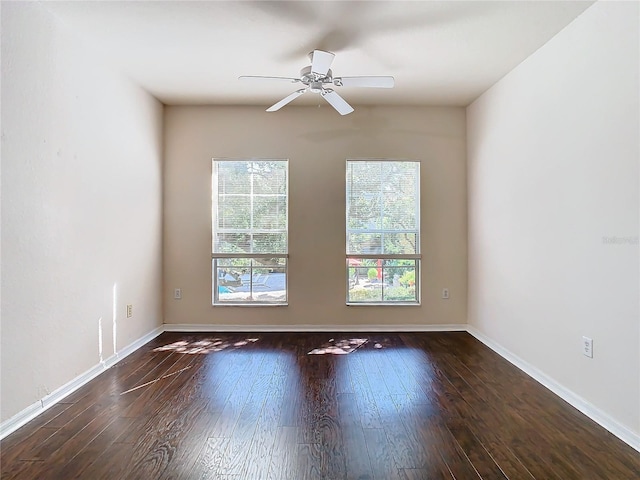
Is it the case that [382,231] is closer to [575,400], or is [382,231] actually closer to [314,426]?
[575,400]

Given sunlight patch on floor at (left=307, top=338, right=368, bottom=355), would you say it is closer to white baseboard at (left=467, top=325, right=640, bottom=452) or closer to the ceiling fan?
white baseboard at (left=467, top=325, right=640, bottom=452)

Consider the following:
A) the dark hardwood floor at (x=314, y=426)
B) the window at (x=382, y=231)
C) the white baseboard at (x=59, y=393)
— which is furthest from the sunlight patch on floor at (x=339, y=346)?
the white baseboard at (x=59, y=393)

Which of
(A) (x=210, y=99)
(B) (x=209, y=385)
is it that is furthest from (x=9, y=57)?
(B) (x=209, y=385)

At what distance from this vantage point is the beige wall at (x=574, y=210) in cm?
217

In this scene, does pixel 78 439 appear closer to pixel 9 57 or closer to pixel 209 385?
pixel 209 385

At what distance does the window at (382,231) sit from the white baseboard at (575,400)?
3.95 ft

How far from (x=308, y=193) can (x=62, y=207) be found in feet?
7.92

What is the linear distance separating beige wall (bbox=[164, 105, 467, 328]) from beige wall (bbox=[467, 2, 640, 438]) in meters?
0.70

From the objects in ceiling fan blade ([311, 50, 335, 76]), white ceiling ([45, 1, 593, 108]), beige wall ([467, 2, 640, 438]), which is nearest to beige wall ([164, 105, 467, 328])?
white ceiling ([45, 1, 593, 108])

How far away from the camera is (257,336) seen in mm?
4223

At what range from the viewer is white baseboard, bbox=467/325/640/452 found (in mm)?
2115

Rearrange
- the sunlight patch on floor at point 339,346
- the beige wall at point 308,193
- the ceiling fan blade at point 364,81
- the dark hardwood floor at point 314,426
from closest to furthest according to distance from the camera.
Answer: the dark hardwood floor at point 314,426
the ceiling fan blade at point 364,81
the sunlight patch on floor at point 339,346
the beige wall at point 308,193

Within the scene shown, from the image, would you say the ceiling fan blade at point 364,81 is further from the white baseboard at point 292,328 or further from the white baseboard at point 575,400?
the white baseboard at point 292,328

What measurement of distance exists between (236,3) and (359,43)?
976mm
